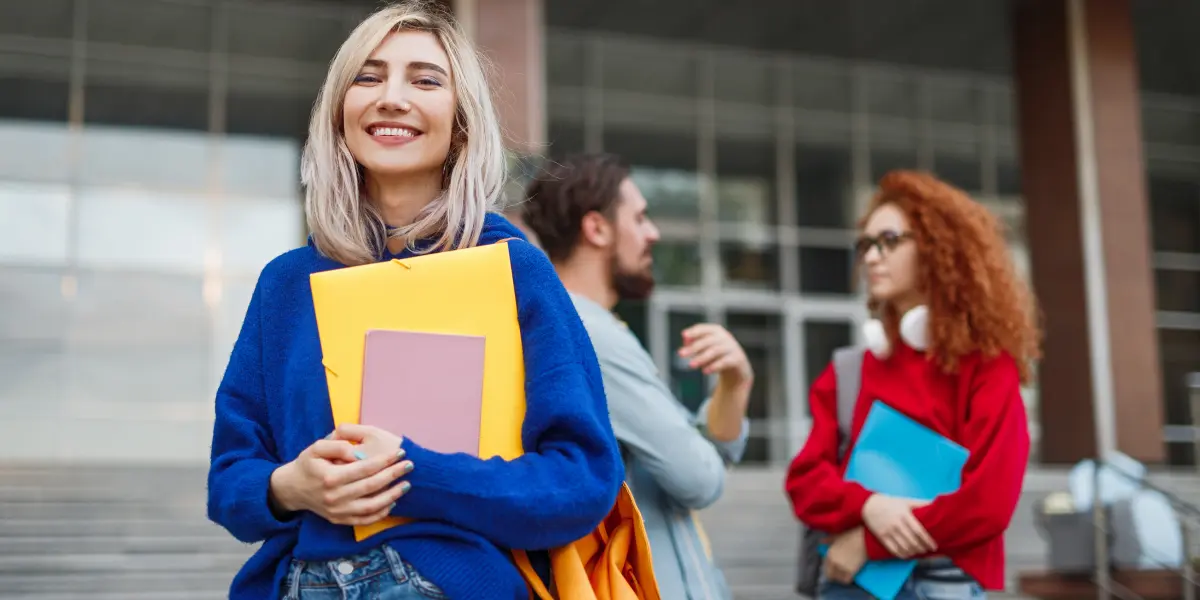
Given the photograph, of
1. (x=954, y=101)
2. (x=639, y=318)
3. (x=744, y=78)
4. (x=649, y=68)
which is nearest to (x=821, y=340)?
(x=639, y=318)

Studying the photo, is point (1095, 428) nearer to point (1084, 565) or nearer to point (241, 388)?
point (1084, 565)

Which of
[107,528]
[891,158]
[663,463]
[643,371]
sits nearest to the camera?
[663,463]

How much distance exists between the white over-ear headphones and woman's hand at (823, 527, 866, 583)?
0.51 m

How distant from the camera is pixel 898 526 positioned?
9.66 ft

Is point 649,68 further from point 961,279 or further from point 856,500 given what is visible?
point 856,500

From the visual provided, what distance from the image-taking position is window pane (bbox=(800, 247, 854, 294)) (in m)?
19.7

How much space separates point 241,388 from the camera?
67.2 inches

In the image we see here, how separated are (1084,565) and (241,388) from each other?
816cm

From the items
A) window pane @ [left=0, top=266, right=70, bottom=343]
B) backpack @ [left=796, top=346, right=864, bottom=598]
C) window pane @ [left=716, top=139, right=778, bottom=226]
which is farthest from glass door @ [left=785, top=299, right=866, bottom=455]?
backpack @ [left=796, top=346, right=864, bottom=598]

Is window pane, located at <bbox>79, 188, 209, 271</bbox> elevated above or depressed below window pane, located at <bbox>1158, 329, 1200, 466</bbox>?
above

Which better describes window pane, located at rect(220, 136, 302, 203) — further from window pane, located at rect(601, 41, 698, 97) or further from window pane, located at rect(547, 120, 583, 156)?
window pane, located at rect(601, 41, 698, 97)

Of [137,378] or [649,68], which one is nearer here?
[137,378]

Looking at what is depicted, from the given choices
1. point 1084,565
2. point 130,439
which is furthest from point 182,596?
point 130,439

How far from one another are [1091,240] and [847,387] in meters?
12.4
